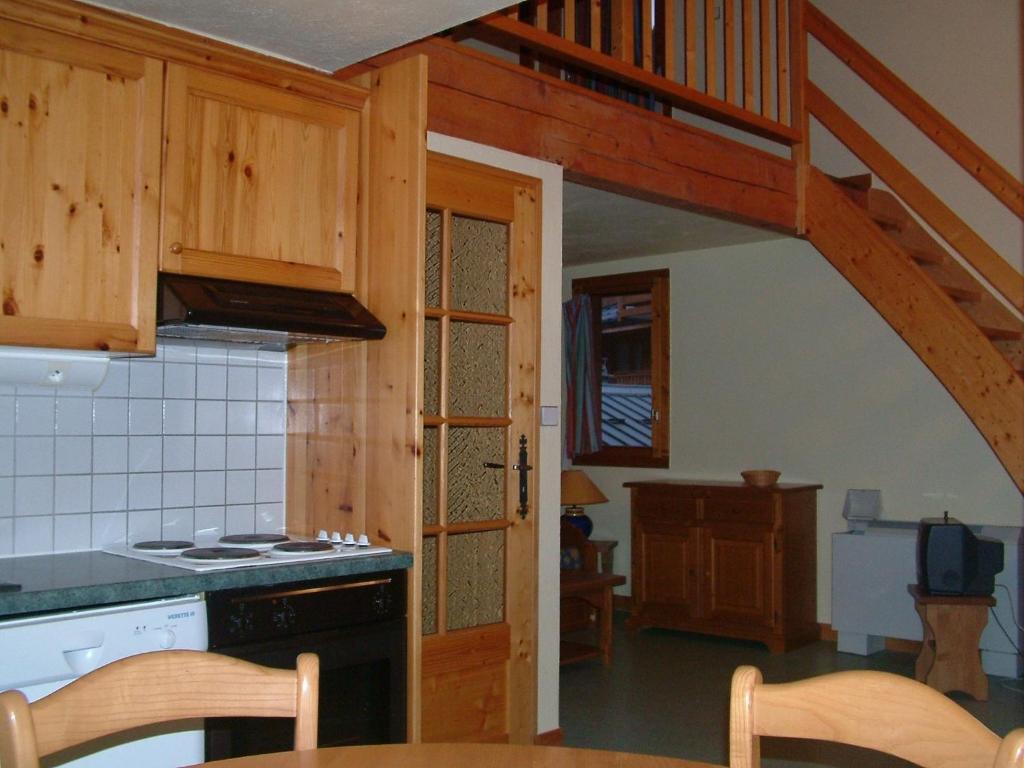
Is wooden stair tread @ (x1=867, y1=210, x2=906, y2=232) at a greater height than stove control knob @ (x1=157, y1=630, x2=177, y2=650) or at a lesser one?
greater

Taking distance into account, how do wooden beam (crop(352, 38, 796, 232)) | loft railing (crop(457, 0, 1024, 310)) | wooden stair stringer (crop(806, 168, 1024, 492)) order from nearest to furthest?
wooden beam (crop(352, 38, 796, 232)), wooden stair stringer (crop(806, 168, 1024, 492)), loft railing (crop(457, 0, 1024, 310))

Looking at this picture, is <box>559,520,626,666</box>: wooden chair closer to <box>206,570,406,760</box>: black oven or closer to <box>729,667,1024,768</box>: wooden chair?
<box>206,570,406,760</box>: black oven

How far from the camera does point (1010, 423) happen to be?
4820 millimetres

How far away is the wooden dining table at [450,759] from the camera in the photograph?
4.40 feet

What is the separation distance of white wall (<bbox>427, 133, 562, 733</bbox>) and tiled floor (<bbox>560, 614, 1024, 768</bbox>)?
0.36 m

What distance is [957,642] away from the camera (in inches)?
192

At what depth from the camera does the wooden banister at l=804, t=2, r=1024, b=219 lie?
5.29m

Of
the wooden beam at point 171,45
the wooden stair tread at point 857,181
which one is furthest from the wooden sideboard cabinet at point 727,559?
the wooden beam at point 171,45

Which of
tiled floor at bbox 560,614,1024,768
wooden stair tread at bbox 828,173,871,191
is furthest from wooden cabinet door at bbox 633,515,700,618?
wooden stair tread at bbox 828,173,871,191

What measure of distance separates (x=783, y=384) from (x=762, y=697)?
5287mm

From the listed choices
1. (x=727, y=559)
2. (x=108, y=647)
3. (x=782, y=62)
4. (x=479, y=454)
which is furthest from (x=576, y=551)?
(x=108, y=647)

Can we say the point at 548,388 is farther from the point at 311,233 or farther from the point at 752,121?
the point at 752,121

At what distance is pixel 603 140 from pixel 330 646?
2678mm

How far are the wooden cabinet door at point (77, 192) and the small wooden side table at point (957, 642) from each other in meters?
3.94
